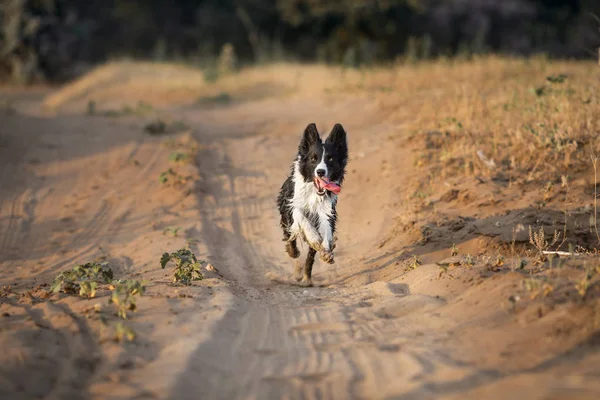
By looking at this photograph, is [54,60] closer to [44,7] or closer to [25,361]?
[44,7]

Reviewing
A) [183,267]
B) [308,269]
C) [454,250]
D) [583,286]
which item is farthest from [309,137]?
[583,286]

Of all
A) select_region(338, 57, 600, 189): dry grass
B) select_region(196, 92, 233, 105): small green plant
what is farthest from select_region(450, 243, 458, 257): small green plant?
select_region(196, 92, 233, 105): small green plant

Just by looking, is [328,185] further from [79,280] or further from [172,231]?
[79,280]

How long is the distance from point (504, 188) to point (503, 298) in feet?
15.9

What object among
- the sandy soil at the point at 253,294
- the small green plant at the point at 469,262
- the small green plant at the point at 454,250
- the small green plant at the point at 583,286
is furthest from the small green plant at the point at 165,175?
the small green plant at the point at 583,286

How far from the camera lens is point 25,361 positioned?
5.46 m

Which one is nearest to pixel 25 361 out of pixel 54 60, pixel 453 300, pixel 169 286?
pixel 169 286

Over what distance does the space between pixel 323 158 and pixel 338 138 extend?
0.47m

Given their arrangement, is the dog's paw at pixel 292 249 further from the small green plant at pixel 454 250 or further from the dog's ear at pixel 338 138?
the small green plant at pixel 454 250

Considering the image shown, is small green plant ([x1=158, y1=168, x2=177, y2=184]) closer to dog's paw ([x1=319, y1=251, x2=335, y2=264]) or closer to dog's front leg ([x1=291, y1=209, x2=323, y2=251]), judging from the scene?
dog's front leg ([x1=291, y1=209, x2=323, y2=251])

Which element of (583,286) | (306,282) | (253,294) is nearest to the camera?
(583,286)

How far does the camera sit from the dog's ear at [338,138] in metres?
9.19

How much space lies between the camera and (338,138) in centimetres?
930

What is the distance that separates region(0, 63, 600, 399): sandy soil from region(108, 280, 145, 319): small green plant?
166 mm
